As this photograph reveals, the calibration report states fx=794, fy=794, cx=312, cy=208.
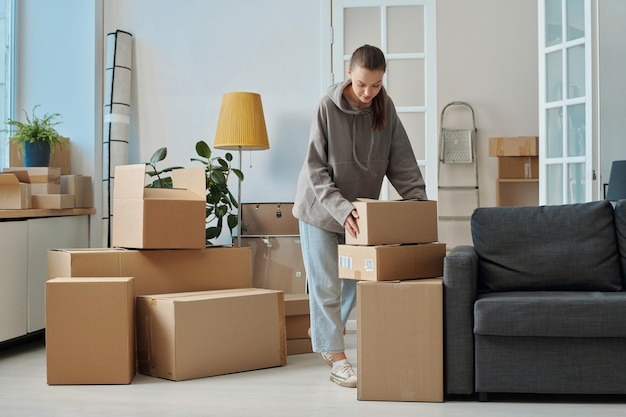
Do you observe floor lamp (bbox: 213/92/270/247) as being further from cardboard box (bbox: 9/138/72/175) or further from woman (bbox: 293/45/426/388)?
woman (bbox: 293/45/426/388)

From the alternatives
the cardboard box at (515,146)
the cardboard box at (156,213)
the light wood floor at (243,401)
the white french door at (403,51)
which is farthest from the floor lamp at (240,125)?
the cardboard box at (515,146)

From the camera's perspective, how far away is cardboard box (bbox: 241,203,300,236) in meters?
4.73

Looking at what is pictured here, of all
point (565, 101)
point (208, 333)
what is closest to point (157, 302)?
point (208, 333)

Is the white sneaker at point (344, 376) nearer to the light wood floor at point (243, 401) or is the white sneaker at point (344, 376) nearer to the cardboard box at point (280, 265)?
the light wood floor at point (243, 401)

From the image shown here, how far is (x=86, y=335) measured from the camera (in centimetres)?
336

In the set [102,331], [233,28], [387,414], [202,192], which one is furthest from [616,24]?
[102,331]

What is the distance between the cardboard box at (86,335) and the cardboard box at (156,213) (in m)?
0.38

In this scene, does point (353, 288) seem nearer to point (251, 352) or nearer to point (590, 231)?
point (251, 352)

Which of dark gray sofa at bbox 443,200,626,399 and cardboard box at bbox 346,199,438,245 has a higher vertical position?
cardboard box at bbox 346,199,438,245

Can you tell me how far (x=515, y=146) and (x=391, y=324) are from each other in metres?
4.08

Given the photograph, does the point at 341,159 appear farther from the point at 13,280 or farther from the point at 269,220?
the point at 13,280

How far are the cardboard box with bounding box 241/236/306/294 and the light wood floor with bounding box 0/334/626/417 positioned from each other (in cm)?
115

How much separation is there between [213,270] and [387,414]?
1.44 meters

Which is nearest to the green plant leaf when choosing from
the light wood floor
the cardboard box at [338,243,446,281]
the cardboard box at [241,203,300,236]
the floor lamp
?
the floor lamp
